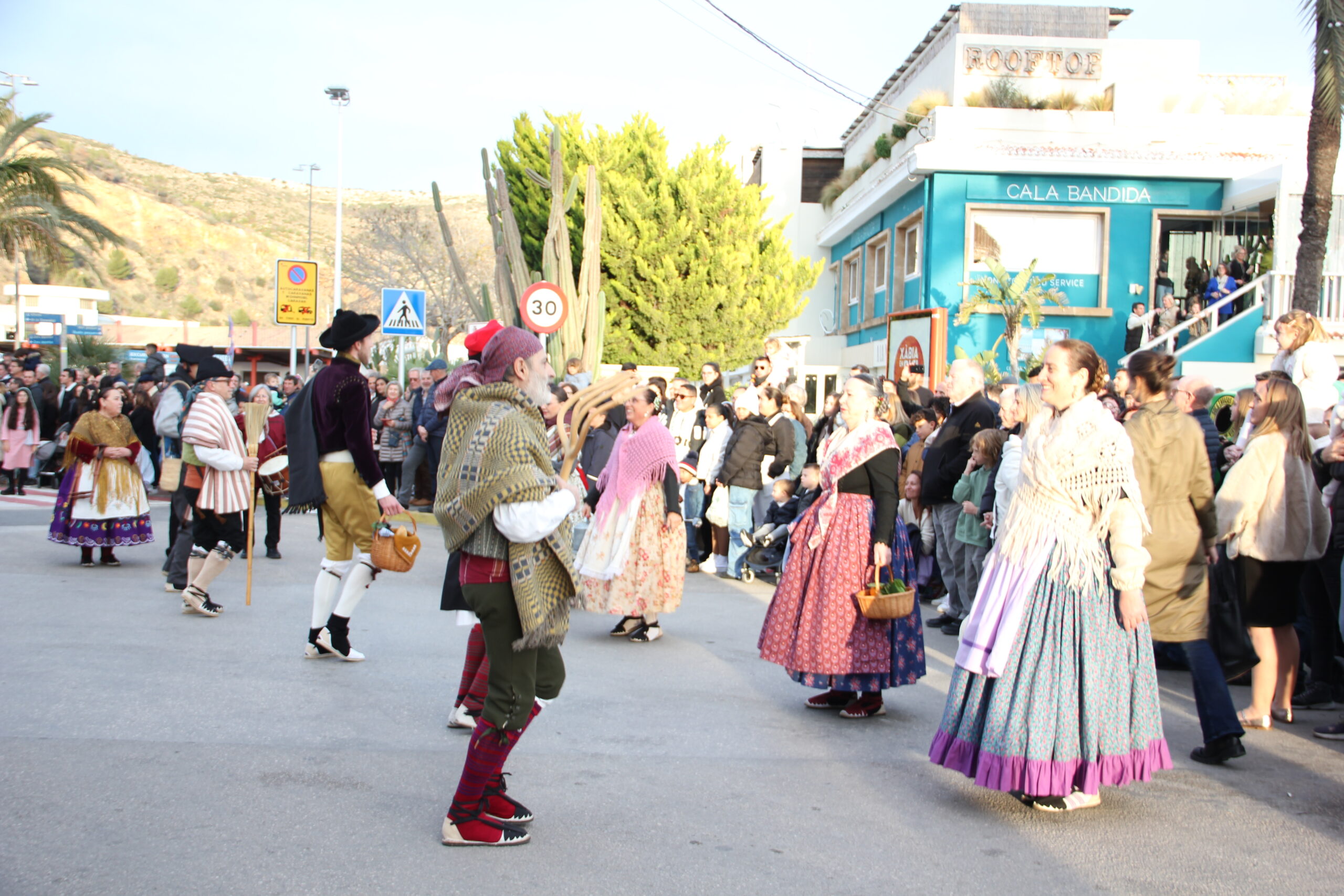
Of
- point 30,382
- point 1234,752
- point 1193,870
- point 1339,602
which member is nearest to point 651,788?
point 1193,870

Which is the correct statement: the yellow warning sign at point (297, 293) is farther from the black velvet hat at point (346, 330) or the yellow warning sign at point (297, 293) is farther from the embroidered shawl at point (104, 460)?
the black velvet hat at point (346, 330)

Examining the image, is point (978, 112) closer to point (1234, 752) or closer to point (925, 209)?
point (925, 209)

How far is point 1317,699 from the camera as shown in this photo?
21.7ft

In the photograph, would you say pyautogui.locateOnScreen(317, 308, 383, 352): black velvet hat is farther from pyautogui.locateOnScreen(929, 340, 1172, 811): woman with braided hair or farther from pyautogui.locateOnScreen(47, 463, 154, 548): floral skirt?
pyautogui.locateOnScreen(47, 463, 154, 548): floral skirt

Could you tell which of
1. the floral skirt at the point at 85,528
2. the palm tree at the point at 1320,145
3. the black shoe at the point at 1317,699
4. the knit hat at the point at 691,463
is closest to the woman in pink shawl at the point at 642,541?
the knit hat at the point at 691,463

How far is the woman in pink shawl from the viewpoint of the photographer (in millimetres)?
8055

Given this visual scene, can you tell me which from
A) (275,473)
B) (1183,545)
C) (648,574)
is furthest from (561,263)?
(1183,545)

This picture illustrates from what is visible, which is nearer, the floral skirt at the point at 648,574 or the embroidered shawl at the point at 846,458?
the embroidered shawl at the point at 846,458

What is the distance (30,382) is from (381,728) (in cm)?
1531

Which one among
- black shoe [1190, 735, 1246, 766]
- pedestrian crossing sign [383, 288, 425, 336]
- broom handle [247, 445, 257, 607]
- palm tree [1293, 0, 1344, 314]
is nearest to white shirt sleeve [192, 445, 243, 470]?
broom handle [247, 445, 257, 607]

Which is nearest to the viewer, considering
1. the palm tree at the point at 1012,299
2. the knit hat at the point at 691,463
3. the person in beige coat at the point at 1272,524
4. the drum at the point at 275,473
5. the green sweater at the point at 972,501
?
the person in beige coat at the point at 1272,524

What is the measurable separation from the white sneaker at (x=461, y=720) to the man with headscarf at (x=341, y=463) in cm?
139

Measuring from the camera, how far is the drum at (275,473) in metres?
9.24

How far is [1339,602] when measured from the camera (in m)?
6.61
